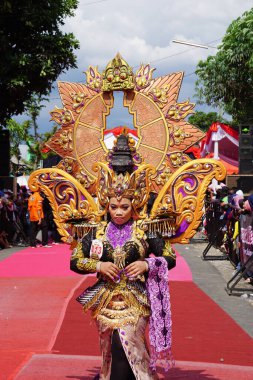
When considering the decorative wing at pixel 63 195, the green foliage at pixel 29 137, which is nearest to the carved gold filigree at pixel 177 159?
the decorative wing at pixel 63 195

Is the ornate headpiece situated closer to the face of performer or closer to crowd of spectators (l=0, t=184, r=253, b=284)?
the face of performer

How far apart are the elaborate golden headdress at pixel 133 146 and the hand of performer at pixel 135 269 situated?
26.5 inches

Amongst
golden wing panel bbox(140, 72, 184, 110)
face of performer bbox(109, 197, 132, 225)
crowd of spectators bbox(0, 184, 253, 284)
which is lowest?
crowd of spectators bbox(0, 184, 253, 284)

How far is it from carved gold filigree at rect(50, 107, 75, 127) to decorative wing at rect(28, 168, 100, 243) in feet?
1.41

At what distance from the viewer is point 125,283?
5.23 metres

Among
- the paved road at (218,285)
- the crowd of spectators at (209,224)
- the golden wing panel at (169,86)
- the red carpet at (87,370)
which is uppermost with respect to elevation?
the golden wing panel at (169,86)

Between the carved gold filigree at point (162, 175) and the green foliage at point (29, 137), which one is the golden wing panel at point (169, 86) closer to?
the carved gold filigree at point (162, 175)

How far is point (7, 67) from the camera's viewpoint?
20.8 metres

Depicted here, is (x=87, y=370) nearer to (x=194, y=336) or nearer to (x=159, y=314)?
(x=159, y=314)

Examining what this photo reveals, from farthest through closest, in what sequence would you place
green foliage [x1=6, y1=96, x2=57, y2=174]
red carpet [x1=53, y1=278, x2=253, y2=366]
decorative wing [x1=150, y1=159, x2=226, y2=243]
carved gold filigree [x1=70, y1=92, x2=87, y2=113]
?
green foliage [x1=6, y1=96, x2=57, y2=174] < red carpet [x1=53, y1=278, x2=253, y2=366] < carved gold filigree [x1=70, y1=92, x2=87, y2=113] < decorative wing [x1=150, y1=159, x2=226, y2=243]

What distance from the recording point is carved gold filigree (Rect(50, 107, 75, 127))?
6.14m

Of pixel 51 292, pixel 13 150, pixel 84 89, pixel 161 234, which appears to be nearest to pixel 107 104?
pixel 84 89

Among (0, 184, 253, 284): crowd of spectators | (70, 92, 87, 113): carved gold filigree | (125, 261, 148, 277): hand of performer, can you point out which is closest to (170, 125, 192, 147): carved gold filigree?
(70, 92, 87, 113): carved gold filigree

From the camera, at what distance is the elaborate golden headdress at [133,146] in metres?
5.92
